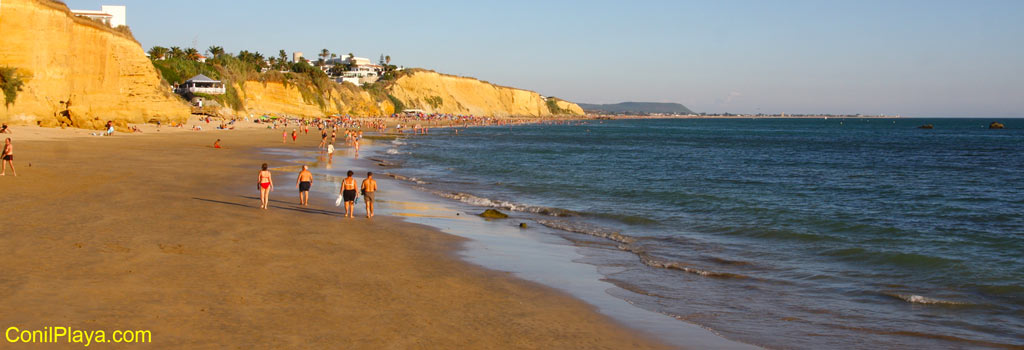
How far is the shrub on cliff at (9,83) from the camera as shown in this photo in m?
34.2

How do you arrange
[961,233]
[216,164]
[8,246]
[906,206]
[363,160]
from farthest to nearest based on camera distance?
[363,160], [216,164], [906,206], [961,233], [8,246]

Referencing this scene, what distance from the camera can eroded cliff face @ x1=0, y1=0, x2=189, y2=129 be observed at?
1378 inches

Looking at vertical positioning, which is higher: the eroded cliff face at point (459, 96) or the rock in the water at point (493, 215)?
the eroded cliff face at point (459, 96)

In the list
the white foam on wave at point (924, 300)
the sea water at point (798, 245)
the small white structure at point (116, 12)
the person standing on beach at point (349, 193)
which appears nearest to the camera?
the sea water at point (798, 245)

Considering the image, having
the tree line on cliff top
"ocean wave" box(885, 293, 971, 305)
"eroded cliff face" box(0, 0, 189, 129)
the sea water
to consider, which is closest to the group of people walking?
the sea water

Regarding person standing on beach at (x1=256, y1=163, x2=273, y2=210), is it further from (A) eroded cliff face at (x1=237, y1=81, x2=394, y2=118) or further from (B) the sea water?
(A) eroded cliff face at (x1=237, y1=81, x2=394, y2=118)

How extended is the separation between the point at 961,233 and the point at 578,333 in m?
12.6

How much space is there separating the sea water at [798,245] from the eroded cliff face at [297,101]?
58.3 m

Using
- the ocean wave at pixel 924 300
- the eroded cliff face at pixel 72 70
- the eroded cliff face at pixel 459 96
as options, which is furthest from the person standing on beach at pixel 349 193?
the eroded cliff face at pixel 459 96

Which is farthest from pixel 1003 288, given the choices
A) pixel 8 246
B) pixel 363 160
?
pixel 363 160

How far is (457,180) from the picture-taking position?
90.8 feet

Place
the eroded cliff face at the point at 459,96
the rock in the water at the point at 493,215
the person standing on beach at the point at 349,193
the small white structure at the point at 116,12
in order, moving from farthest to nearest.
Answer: the eroded cliff face at the point at 459,96 → the small white structure at the point at 116,12 → the rock in the water at the point at 493,215 → the person standing on beach at the point at 349,193

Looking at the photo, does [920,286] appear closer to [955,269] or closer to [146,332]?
[955,269]

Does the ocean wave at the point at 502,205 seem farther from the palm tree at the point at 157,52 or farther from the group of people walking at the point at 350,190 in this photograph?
the palm tree at the point at 157,52
